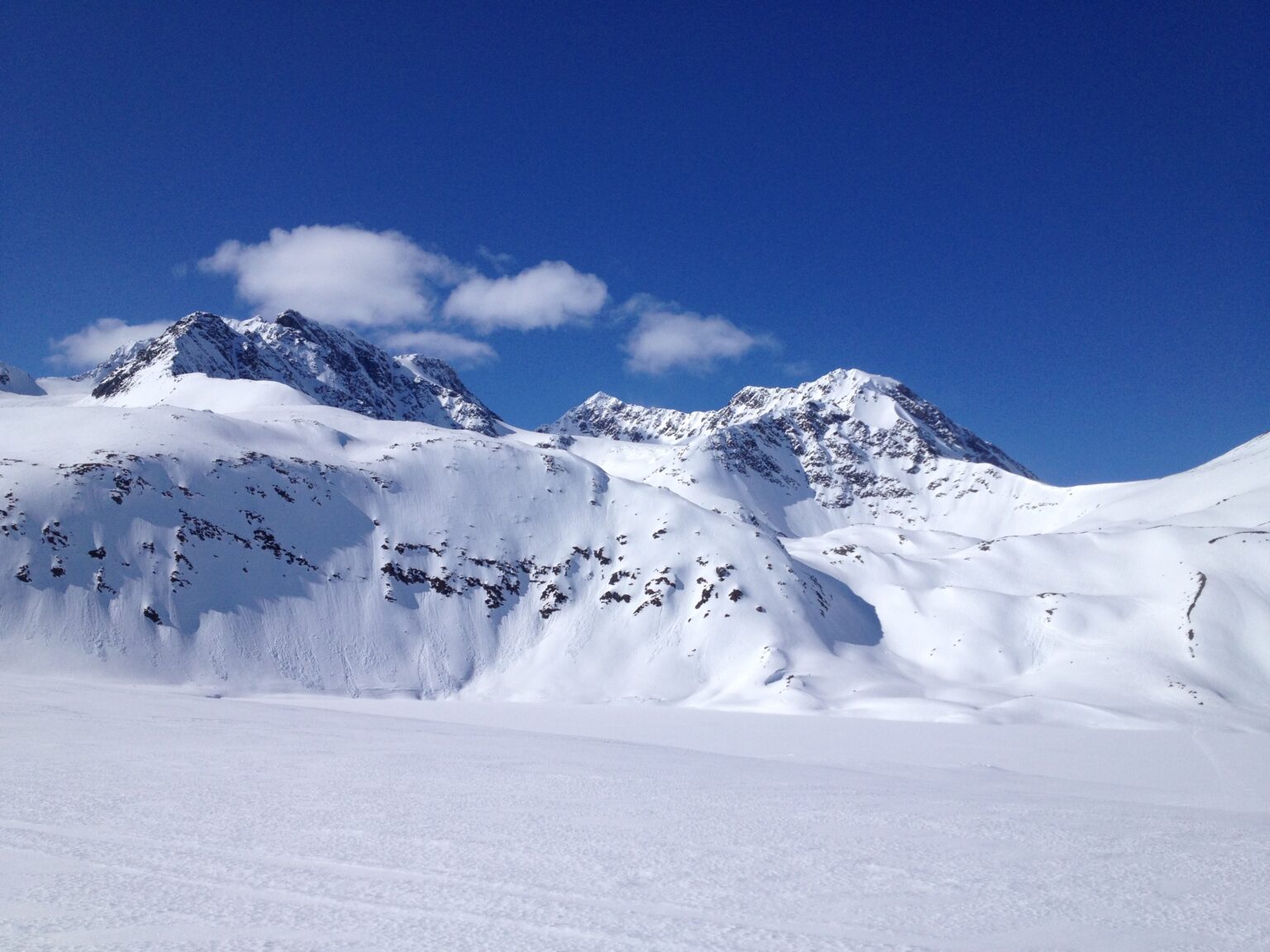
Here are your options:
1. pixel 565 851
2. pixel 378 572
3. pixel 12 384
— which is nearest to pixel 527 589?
pixel 378 572

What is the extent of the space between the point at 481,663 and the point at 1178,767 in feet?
185

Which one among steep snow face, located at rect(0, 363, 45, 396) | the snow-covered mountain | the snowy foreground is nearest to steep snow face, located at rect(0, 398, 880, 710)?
the snow-covered mountain

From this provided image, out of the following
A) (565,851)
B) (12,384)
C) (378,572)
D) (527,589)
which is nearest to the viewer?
(565,851)

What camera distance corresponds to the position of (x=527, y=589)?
82250mm

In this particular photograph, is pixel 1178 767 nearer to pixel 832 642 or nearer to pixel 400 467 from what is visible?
pixel 832 642

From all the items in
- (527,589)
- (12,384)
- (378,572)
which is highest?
(12,384)

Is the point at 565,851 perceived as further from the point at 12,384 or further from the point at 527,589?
the point at 12,384

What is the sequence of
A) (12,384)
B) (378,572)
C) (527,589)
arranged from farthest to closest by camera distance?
(12,384) → (527,589) → (378,572)

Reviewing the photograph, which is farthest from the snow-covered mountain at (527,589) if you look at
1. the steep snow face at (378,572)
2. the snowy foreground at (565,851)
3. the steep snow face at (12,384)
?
the steep snow face at (12,384)

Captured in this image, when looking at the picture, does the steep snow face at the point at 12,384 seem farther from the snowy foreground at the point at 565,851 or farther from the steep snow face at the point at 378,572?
the snowy foreground at the point at 565,851

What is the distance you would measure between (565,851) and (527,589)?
234ft

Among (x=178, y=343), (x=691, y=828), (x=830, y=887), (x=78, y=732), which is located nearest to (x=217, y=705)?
(x=78, y=732)

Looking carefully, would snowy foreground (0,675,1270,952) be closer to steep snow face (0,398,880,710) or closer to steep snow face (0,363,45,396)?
steep snow face (0,398,880,710)

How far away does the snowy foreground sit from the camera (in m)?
8.87
